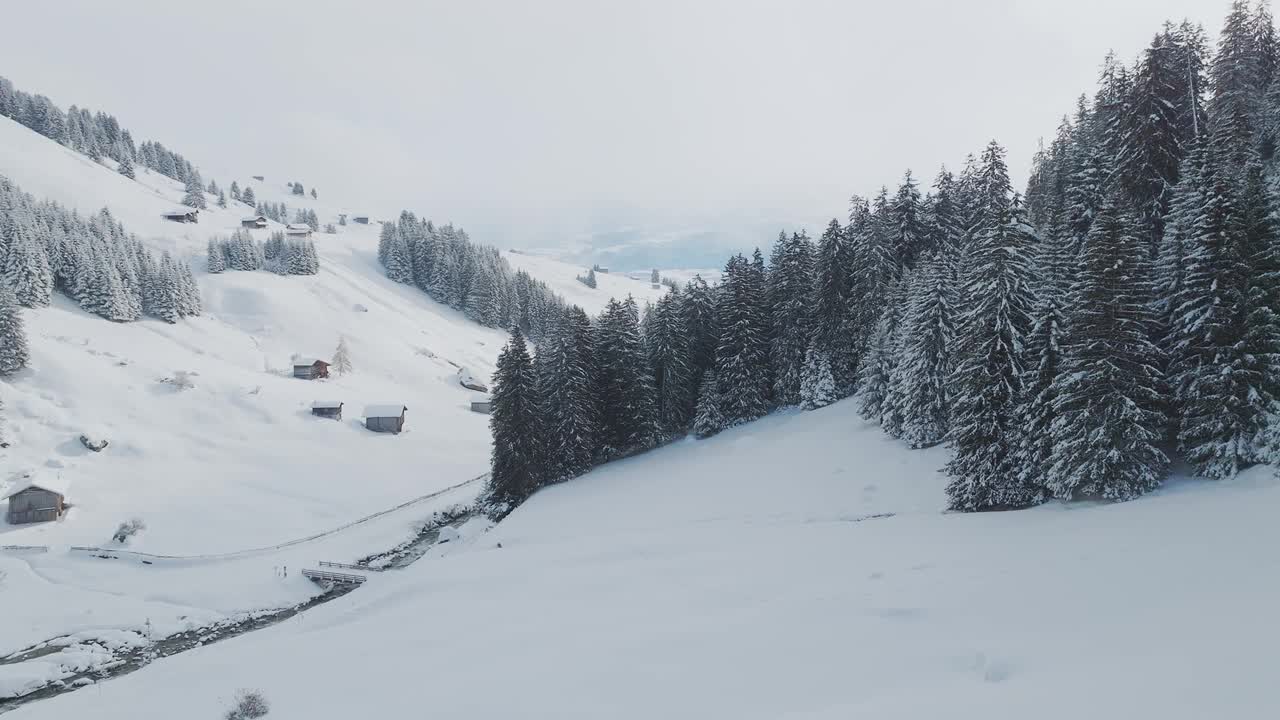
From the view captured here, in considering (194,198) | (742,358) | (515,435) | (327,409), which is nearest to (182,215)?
(194,198)

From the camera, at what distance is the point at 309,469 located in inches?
2283

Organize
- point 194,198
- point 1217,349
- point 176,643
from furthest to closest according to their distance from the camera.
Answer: point 194,198 < point 176,643 < point 1217,349

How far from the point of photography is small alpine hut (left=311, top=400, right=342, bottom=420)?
233ft

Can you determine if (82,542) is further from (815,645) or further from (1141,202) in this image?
(1141,202)

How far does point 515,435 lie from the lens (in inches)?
1877

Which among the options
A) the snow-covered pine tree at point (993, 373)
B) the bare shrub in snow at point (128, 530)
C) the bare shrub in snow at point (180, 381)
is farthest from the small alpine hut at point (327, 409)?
the snow-covered pine tree at point (993, 373)

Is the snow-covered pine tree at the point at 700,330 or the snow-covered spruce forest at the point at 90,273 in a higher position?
the snow-covered spruce forest at the point at 90,273

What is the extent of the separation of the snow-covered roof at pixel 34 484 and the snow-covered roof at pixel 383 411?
28.5 metres

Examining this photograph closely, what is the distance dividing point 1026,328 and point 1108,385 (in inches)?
172

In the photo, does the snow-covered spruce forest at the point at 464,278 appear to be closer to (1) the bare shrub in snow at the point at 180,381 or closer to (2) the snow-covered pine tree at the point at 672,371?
(1) the bare shrub in snow at the point at 180,381

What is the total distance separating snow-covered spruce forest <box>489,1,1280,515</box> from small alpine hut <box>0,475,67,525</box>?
32.0 meters

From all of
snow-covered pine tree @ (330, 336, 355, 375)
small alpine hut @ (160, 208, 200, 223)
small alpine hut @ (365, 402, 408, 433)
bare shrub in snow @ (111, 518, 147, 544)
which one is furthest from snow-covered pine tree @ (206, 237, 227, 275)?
bare shrub in snow @ (111, 518, 147, 544)

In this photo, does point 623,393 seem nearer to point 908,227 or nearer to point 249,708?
point 908,227

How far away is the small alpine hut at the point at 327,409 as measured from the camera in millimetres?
71062
